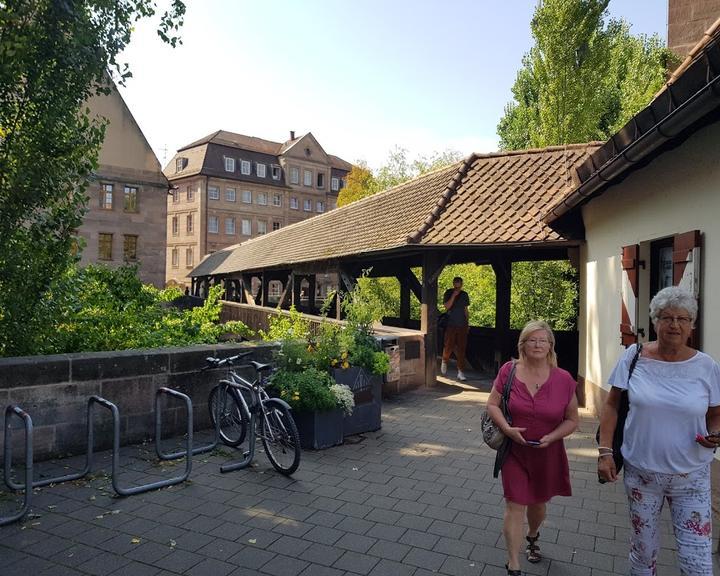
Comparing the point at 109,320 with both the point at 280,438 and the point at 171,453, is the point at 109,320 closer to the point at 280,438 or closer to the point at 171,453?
the point at 171,453

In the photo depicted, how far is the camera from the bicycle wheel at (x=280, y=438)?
5.05 metres

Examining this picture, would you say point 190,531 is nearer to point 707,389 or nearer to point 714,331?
point 707,389

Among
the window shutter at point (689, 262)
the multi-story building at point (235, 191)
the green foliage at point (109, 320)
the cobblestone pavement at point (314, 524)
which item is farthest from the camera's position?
the multi-story building at point (235, 191)

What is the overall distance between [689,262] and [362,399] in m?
3.63

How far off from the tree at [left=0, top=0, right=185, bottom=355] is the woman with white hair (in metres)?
5.31

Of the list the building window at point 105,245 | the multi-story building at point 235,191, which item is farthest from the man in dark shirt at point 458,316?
the multi-story building at point 235,191

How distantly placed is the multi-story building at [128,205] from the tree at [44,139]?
93.2ft

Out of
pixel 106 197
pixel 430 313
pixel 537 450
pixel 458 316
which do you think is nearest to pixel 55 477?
pixel 537 450

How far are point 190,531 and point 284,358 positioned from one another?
251 cm

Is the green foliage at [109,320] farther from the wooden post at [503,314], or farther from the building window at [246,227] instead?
the building window at [246,227]

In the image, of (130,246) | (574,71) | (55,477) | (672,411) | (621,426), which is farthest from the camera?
(130,246)

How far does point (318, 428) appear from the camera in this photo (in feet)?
19.6

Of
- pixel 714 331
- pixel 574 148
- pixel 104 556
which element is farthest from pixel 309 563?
pixel 574 148

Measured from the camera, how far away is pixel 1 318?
18.0 feet
